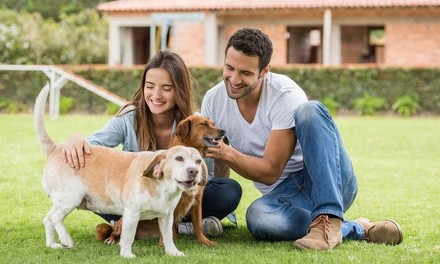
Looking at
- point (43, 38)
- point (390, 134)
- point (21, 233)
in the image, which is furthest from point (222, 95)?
point (43, 38)

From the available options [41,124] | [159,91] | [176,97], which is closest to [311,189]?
[176,97]

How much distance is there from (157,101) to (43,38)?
2554 cm

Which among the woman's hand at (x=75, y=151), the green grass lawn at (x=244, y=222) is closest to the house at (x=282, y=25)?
the green grass lawn at (x=244, y=222)

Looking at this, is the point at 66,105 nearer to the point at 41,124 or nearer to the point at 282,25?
the point at 282,25

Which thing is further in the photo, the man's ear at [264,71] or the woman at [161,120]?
the woman at [161,120]

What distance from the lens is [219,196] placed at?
18.3 feet

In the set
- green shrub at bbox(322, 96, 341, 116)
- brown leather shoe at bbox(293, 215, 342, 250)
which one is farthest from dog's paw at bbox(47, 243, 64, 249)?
green shrub at bbox(322, 96, 341, 116)

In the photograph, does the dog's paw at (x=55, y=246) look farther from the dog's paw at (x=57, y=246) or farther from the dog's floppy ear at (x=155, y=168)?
the dog's floppy ear at (x=155, y=168)

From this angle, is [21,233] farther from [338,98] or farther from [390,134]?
[338,98]

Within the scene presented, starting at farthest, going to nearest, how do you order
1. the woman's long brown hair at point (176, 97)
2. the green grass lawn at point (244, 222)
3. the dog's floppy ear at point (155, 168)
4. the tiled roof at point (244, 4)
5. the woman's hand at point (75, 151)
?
the tiled roof at point (244, 4) < the woman's long brown hair at point (176, 97) < the woman's hand at point (75, 151) < the green grass lawn at point (244, 222) < the dog's floppy ear at point (155, 168)

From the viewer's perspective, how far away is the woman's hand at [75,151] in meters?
4.85

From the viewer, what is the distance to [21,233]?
216 inches

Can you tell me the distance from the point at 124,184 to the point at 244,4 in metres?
21.4

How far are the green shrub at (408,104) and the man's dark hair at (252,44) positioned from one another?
1675cm
